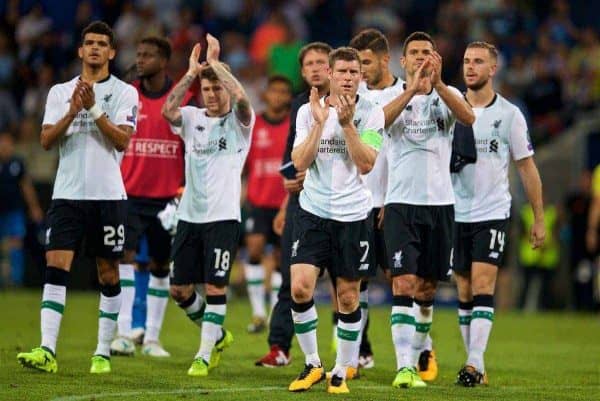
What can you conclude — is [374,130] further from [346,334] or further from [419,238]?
[346,334]

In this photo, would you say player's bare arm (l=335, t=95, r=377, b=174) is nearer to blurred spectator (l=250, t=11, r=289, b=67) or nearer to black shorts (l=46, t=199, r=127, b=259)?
black shorts (l=46, t=199, r=127, b=259)

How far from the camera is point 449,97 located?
1044 centimetres

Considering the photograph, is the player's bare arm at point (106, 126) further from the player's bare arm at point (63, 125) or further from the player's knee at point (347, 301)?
the player's knee at point (347, 301)

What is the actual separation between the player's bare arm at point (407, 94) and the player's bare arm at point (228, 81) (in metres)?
1.20

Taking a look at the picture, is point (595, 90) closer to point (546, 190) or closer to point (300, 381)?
point (546, 190)

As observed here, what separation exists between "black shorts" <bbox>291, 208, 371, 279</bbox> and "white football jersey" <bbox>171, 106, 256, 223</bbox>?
1.21m

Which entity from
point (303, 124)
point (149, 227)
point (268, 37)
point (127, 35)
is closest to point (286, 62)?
point (268, 37)

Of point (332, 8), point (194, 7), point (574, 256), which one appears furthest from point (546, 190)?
point (194, 7)

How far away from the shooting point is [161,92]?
13.1 m

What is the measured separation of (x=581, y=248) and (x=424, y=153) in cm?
1171

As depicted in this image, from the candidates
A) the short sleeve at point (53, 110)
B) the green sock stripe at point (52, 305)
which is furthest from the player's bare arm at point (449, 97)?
the green sock stripe at point (52, 305)

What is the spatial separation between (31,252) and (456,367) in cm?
1162

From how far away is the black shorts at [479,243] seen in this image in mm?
11133

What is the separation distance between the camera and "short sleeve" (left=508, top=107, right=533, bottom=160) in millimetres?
11195
